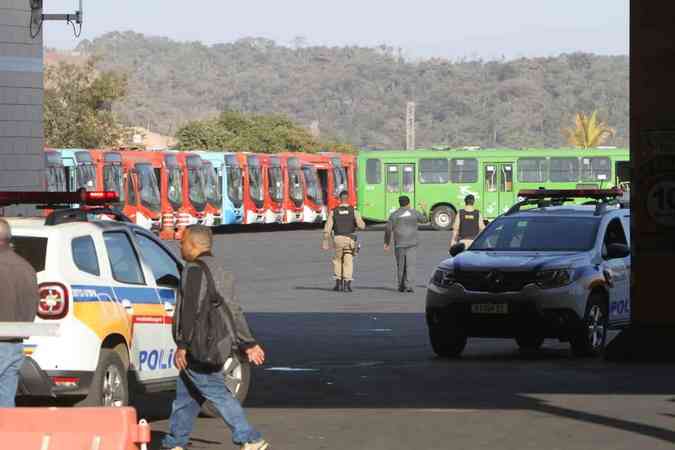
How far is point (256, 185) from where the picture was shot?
65750mm

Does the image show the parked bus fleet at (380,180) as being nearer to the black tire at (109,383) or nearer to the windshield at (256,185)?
the windshield at (256,185)

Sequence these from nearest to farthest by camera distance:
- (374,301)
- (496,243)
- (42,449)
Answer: (42,449) → (496,243) → (374,301)

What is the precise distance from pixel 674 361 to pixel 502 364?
1.85 m

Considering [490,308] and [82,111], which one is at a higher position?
[82,111]

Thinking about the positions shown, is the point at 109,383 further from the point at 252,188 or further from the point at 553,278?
the point at 252,188

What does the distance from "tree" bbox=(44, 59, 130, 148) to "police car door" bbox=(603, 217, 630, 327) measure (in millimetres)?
64787

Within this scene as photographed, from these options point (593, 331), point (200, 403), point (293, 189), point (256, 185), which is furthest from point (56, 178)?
point (200, 403)

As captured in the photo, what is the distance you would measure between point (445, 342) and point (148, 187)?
132ft

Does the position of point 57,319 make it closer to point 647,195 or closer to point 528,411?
point 528,411

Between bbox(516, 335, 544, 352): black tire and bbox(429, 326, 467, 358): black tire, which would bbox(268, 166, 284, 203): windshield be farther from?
bbox(429, 326, 467, 358): black tire

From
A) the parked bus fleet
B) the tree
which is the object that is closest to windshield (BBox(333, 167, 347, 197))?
the parked bus fleet

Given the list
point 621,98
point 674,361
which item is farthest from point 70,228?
point 621,98

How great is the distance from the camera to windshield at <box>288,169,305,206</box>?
67.7m

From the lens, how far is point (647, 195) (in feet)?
64.5
